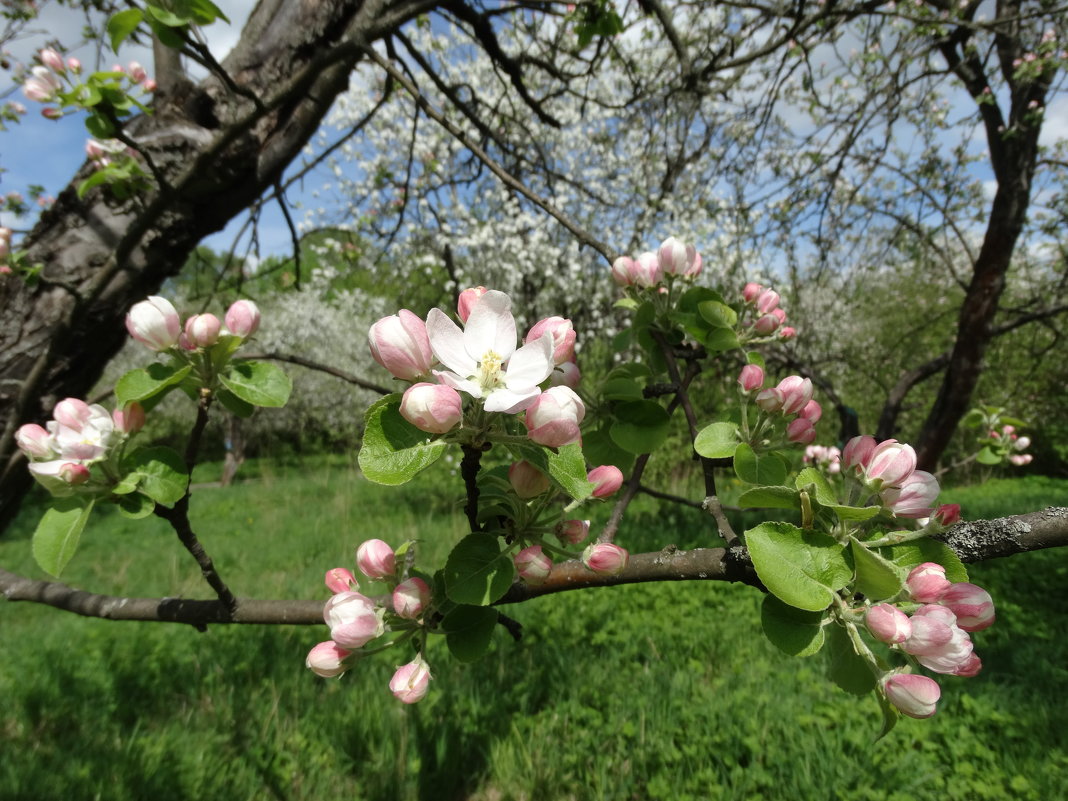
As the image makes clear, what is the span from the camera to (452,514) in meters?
5.93

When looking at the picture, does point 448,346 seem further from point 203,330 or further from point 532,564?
point 203,330

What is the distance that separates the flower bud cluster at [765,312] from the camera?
3.33 ft

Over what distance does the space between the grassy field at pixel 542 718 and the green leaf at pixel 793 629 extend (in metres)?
1.87

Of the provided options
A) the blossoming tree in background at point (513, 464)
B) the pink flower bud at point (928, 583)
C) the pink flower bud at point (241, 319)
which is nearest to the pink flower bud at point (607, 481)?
the blossoming tree in background at point (513, 464)

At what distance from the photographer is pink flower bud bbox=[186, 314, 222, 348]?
809 mm

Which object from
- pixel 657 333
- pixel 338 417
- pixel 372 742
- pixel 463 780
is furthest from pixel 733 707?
pixel 338 417

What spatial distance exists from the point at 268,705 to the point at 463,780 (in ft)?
3.10

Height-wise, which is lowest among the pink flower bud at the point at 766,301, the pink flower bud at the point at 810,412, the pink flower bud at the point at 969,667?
the pink flower bud at the point at 969,667

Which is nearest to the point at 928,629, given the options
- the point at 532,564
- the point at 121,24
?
the point at 532,564

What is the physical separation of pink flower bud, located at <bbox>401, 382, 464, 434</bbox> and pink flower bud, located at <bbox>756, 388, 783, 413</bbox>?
511mm

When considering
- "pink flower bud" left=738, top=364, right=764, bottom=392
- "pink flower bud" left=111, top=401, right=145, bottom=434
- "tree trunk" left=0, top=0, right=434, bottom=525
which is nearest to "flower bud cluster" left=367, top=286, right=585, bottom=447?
"pink flower bud" left=738, top=364, right=764, bottom=392

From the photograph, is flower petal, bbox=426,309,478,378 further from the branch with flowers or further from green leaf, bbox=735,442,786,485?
green leaf, bbox=735,442,786,485

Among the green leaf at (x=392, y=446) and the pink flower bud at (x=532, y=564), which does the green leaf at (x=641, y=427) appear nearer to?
Answer: the pink flower bud at (x=532, y=564)

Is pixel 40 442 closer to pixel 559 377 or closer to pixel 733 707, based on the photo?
pixel 559 377
